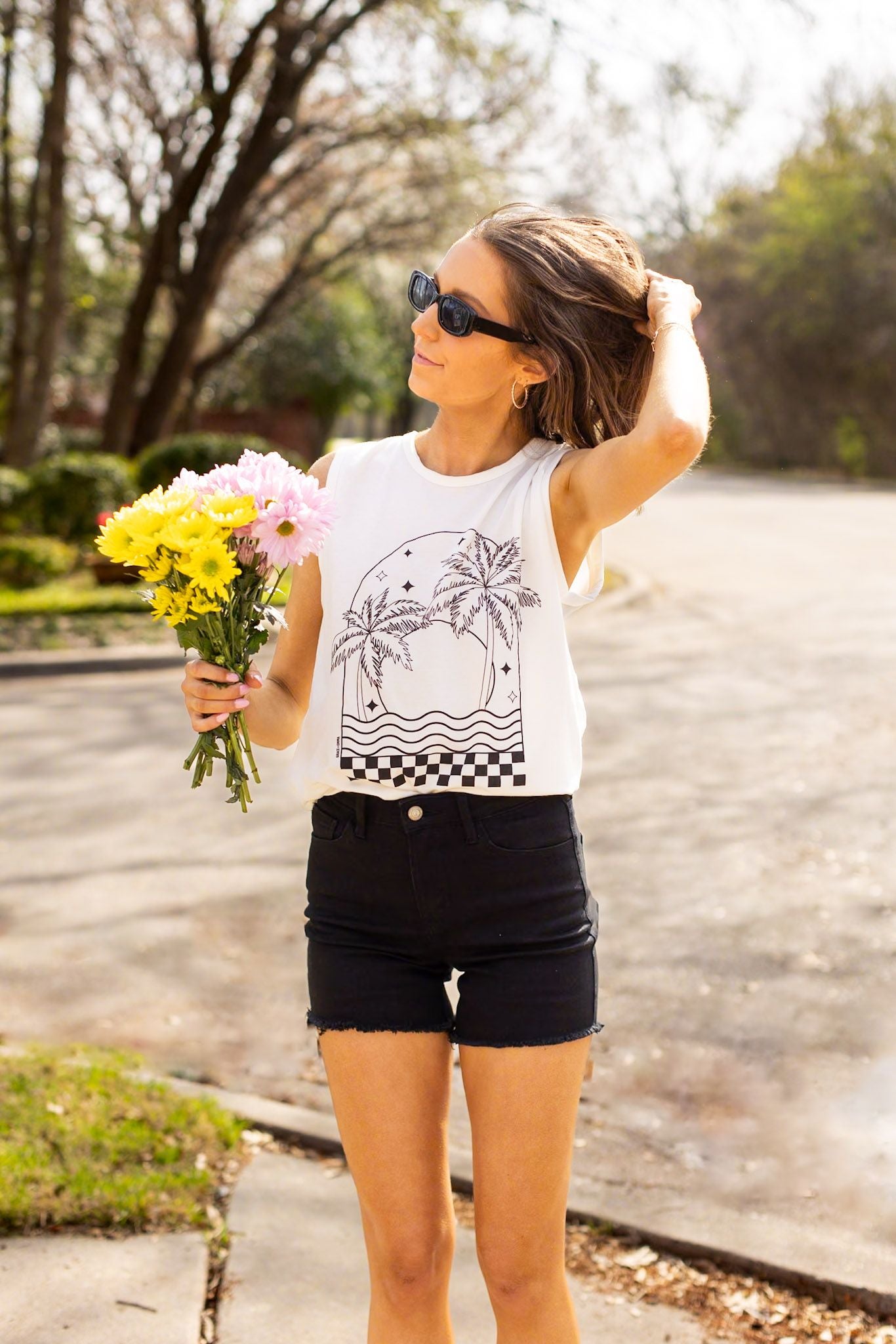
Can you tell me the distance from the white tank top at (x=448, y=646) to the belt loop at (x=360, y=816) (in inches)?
0.7

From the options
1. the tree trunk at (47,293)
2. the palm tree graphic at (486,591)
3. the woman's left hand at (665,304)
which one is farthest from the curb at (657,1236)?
the tree trunk at (47,293)

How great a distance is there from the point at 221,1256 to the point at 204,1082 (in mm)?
1004

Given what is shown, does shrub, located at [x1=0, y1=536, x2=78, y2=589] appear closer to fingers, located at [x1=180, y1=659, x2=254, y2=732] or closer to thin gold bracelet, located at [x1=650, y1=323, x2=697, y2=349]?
fingers, located at [x1=180, y1=659, x2=254, y2=732]

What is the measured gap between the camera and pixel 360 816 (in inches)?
86.0

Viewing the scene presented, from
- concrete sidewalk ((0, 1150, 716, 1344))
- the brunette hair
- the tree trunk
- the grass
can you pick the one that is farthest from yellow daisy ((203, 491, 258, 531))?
the tree trunk

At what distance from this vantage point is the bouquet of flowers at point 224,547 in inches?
82.7

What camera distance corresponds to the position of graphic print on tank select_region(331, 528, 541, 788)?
215 cm

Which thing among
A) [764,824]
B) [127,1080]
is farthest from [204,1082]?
[764,824]

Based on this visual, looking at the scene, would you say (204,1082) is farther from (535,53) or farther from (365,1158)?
(535,53)

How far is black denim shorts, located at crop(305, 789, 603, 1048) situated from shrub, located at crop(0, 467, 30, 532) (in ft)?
46.4

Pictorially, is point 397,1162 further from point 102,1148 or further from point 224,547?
point 102,1148

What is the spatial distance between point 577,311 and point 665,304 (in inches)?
5.6

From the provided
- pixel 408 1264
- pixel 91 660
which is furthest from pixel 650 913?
pixel 91 660

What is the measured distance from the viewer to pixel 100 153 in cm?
2231
